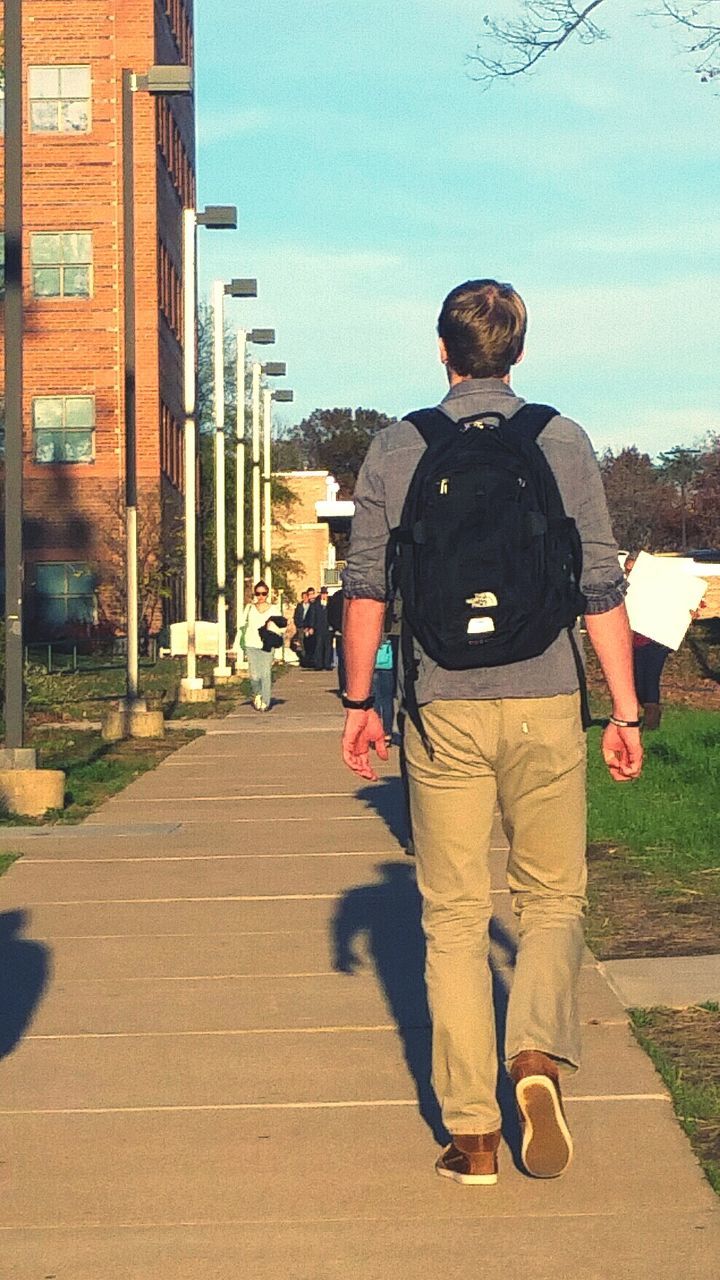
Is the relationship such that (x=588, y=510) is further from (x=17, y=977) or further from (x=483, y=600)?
(x=17, y=977)

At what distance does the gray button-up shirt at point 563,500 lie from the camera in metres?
5.12

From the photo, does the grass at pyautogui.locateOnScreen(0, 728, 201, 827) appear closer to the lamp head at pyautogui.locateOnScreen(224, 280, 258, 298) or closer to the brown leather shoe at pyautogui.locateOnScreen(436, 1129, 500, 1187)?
the brown leather shoe at pyautogui.locateOnScreen(436, 1129, 500, 1187)

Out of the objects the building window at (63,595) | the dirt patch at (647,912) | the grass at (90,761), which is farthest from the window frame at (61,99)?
the dirt patch at (647,912)

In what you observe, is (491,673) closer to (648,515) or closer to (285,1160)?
(285,1160)

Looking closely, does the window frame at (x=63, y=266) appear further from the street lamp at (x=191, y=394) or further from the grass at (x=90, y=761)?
the grass at (x=90, y=761)

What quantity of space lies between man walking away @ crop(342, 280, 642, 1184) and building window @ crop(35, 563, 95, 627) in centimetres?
5391

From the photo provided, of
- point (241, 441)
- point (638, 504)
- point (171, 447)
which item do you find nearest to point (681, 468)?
point (638, 504)

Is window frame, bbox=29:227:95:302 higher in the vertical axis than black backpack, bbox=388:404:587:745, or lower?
higher

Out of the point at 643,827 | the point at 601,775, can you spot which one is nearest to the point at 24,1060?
the point at 643,827

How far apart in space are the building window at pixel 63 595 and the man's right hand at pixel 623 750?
53.8 m

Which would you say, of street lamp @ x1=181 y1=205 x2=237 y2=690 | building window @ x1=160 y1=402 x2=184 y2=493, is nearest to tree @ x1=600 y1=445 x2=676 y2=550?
building window @ x1=160 y1=402 x2=184 y2=493

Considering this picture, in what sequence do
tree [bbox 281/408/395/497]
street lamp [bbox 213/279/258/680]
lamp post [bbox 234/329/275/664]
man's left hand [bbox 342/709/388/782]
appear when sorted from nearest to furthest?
man's left hand [bbox 342/709/388/782], street lamp [bbox 213/279/258/680], lamp post [bbox 234/329/275/664], tree [bbox 281/408/395/497]

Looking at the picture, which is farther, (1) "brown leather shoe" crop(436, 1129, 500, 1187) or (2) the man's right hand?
Result: (2) the man's right hand

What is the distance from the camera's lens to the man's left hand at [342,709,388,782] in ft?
17.6
